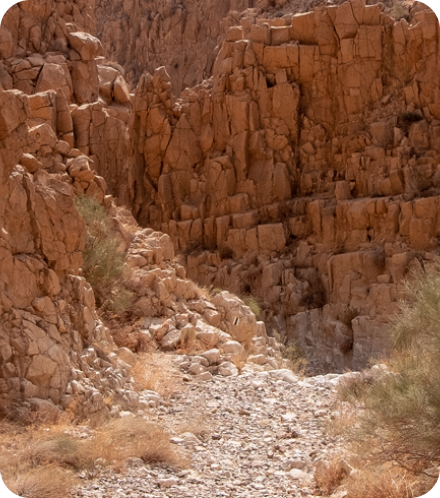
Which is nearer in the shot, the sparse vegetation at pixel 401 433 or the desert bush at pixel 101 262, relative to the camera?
the sparse vegetation at pixel 401 433

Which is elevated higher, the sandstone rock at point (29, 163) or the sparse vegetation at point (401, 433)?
the sandstone rock at point (29, 163)

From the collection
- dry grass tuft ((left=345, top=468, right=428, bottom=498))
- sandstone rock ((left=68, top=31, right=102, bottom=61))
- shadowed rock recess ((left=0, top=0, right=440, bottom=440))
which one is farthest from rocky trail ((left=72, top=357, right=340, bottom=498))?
sandstone rock ((left=68, top=31, right=102, bottom=61))

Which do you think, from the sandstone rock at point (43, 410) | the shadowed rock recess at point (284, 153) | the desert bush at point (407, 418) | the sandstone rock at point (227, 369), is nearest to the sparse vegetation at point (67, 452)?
the sandstone rock at point (43, 410)

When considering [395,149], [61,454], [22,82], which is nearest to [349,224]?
[395,149]

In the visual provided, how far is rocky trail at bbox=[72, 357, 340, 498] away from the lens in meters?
6.69

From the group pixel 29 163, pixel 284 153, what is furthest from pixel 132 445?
pixel 284 153

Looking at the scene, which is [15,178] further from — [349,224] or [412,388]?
[349,224]

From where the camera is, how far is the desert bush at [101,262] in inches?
483

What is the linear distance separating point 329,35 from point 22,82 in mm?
13015

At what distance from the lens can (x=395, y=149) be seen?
920 inches

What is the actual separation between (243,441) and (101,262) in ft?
17.7

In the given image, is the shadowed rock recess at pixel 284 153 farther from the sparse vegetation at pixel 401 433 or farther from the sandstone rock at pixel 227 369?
the sparse vegetation at pixel 401 433

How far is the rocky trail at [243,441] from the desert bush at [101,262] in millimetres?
1968

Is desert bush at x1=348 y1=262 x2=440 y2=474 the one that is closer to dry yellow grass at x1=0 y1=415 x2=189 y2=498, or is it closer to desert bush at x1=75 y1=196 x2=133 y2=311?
dry yellow grass at x1=0 y1=415 x2=189 y2=498
